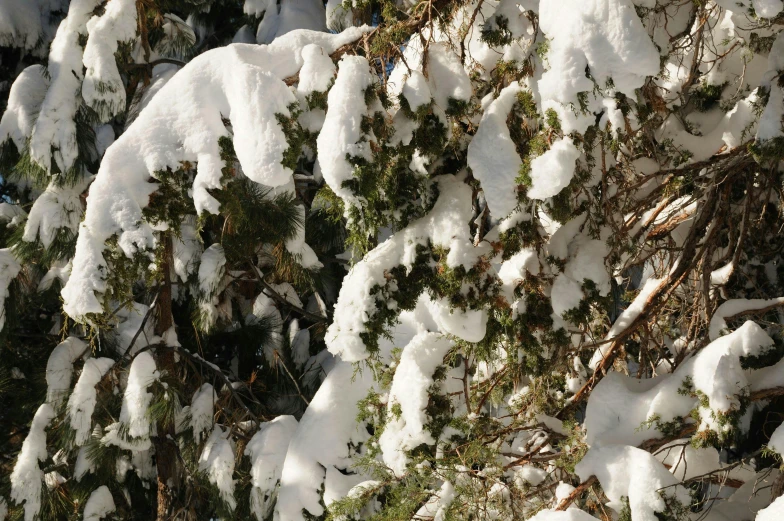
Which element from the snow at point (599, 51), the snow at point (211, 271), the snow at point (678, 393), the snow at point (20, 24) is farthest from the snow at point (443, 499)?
the snow at point (20, 24)

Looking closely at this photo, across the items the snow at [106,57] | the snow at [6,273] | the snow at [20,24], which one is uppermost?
the snow at [20,24]

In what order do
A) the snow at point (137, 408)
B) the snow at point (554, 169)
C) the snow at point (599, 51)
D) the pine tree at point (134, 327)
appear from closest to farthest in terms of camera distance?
the snow at point (599, 51) < the snow at point (554, 169) < the snow at point (137, 408) < the pine tree at point (134, 327)

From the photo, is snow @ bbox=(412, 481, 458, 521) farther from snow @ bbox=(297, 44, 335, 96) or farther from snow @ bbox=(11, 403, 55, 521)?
snow @ bbox=(11, 403, 55, 521)

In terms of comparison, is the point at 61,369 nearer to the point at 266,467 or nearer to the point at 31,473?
the point at 31,473

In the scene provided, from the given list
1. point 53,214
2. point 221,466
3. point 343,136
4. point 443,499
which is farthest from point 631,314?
point 53,214

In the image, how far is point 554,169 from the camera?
2104 mm

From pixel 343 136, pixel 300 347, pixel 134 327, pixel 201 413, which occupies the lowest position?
pixel 343 136

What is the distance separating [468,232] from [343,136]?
1.86 feet

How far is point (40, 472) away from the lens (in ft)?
14.0

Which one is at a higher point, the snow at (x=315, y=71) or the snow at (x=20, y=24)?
the snow at (x=20, y=24)

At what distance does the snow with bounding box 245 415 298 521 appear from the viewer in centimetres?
398

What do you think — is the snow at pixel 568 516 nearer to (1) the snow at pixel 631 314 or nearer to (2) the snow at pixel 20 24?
(1) the snow at pixel 631 314

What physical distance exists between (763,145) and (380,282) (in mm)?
1318

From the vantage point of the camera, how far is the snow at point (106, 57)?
3967mm
